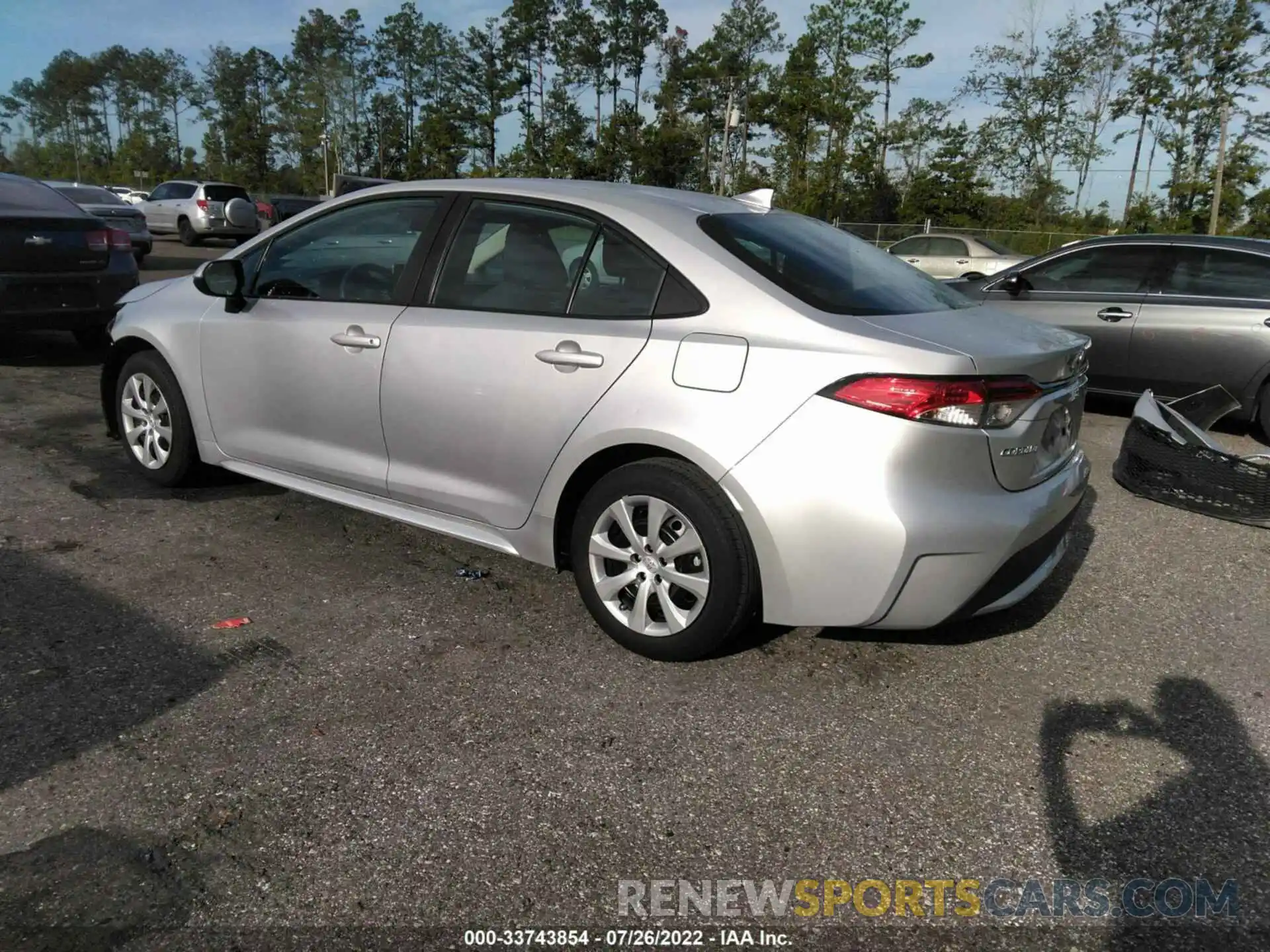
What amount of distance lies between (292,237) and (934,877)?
3.63 m

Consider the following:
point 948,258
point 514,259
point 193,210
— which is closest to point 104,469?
point 514,259

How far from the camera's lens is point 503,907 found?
212cm

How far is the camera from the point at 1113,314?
23.8 feet

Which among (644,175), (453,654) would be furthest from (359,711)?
(644,175)

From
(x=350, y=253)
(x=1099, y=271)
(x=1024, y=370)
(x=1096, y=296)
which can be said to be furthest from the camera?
(x=1099, y=271)

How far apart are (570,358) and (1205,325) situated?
5.65 meters

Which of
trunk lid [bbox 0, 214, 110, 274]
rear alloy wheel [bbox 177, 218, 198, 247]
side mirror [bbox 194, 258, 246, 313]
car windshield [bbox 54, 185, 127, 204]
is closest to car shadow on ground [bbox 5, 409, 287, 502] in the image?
side mirror [bbox 194, 258, 246, 313]

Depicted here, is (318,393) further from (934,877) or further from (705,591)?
(934,877)

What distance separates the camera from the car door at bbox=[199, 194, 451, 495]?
12.5ft

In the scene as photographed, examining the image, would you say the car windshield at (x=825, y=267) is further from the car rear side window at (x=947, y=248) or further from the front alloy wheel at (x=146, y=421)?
the car rear side window at (x=947, y=248)

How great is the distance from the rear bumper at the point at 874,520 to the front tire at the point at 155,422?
3.00m

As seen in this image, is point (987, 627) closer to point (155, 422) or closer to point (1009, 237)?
point (155, 422)

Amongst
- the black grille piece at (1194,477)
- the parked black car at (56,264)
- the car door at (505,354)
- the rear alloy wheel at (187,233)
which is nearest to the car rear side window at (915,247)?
the black grille piece at (1194,477)

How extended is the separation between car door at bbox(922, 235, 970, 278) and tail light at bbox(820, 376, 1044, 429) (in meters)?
16.2
